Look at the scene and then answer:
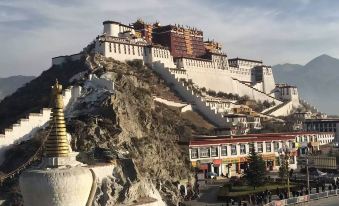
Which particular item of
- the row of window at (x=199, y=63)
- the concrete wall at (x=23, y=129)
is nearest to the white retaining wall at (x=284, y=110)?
the row of window at (x=199, y=63)

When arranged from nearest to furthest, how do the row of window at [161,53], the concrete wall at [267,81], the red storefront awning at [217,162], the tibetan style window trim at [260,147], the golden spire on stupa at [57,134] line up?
the golden spire on stupa at [57,134] → the red storefront awning at [217,162] → the tibetan style window trim at [260,147] → the row of window at [161,53] → the concrete wall at [267,81]

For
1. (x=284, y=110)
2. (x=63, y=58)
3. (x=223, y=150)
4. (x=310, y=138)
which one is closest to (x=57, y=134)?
(x=223, y=150)

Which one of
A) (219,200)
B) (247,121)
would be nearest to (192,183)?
(219,200)

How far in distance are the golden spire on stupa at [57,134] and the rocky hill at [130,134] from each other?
16293 millimetres

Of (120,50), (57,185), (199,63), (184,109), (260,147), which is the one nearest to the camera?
(57,185)

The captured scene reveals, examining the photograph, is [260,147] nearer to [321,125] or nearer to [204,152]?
[204,152]

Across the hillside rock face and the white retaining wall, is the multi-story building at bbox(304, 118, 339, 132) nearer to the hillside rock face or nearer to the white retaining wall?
the white retaining wall

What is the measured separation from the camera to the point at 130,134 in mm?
52531

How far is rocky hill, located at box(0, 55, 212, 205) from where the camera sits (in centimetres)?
4069

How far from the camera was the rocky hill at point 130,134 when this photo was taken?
40.7 m

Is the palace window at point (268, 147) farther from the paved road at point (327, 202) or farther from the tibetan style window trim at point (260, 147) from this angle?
the paved road at point (327, 202)

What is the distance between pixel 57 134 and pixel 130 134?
32262 millimetres

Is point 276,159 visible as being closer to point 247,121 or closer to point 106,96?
point 247,121

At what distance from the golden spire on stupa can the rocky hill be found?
1629 cm
